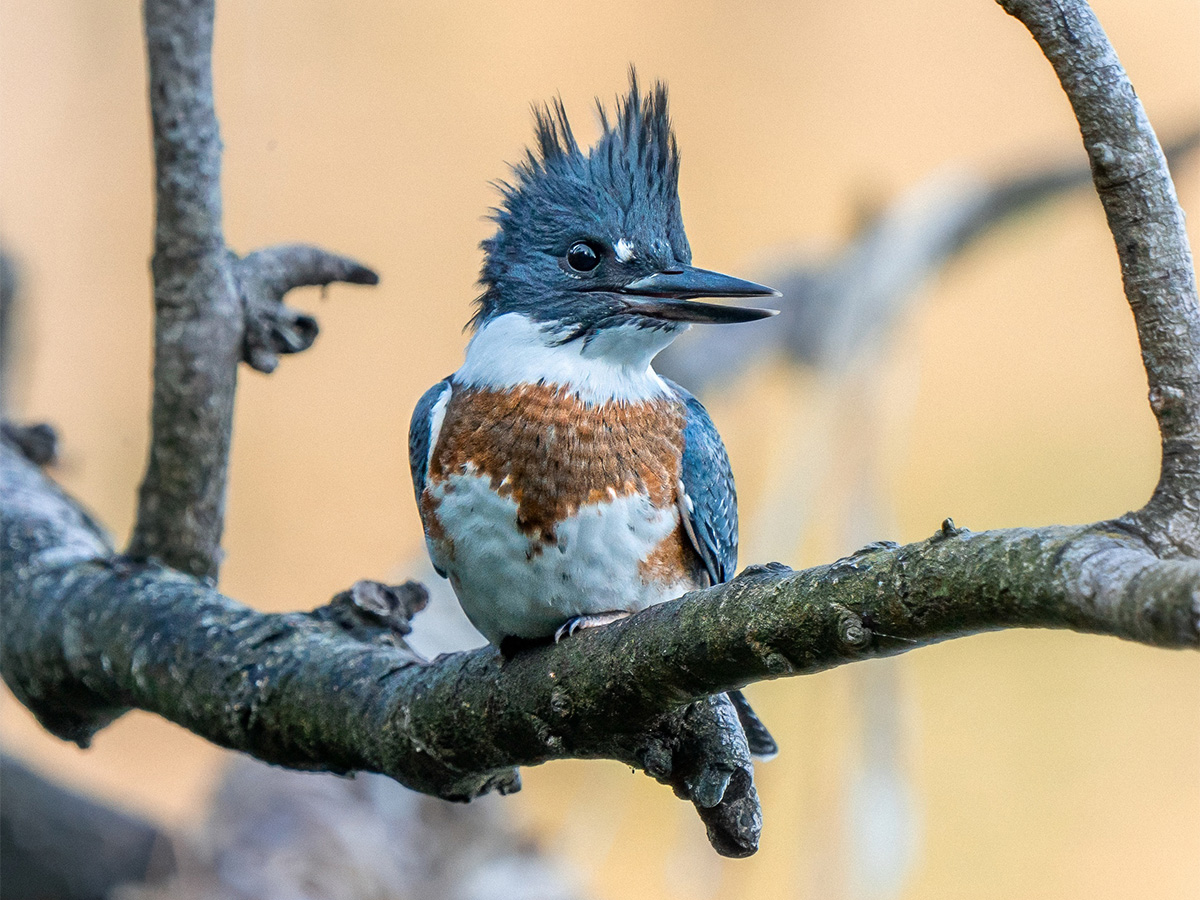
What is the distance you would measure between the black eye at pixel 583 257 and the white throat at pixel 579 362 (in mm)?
102

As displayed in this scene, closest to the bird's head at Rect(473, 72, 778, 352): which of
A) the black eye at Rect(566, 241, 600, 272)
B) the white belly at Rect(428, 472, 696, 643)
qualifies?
the black eye at Rect(566, 241, 600, 272)

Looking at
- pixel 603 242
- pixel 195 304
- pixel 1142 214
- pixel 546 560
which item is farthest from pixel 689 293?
pixel 195 304

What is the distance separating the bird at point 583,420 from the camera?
147 cm

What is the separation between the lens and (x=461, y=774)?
4.78 ft

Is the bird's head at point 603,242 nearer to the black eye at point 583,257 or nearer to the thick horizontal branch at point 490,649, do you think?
the black eye at point 583,257

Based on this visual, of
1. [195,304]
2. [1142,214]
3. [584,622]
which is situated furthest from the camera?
[195,304]

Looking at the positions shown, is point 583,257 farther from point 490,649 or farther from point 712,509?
point 490,649

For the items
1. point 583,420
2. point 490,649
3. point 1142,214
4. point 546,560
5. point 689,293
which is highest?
point 1142,214

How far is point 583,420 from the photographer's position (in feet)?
5.05

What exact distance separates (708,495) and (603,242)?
0.38 meters

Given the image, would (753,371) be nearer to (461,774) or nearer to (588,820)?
(588,820)

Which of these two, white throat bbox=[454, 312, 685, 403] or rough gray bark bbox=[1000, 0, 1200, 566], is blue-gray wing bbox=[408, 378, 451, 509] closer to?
white throat bbox=[454, 312, 685, 403]

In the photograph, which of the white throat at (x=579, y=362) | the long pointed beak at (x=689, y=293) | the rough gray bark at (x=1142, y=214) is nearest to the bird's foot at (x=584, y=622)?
the white throat at (x=579, y=362)

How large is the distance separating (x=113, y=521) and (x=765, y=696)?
2431 mm
